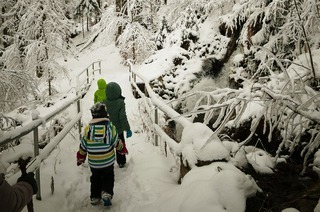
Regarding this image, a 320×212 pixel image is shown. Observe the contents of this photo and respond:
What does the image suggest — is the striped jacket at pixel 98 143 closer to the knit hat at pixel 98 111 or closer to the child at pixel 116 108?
the knit hat at pixel 98 111

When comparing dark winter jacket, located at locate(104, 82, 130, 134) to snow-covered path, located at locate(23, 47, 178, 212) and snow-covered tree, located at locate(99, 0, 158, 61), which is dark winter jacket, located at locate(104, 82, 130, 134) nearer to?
snow-covered path, located at locate(23, 47, 178, 212)

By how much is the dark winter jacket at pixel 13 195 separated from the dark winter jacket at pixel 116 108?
10.7ft

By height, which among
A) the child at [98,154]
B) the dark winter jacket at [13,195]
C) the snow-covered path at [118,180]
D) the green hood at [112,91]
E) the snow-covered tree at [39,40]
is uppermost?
the snow-covered tree at [39,40]

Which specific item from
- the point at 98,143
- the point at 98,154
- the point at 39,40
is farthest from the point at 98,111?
the point at 39,40

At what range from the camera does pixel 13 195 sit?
1.76 m

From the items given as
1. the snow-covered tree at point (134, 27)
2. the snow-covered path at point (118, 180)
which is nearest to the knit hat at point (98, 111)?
the snow-covered path at point (118, 180)

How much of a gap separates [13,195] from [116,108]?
356 cm

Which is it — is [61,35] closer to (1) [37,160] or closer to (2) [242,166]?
(1) [37,160]

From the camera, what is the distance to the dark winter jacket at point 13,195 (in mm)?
1661

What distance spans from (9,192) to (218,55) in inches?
445

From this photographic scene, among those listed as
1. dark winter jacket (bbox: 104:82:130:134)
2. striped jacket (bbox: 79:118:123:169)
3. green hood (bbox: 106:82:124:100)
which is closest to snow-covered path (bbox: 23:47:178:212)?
striped jacket (bbox: 79:118:123:169)

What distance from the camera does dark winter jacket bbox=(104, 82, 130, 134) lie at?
5.19 m

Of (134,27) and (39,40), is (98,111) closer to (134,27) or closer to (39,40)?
(39,40)

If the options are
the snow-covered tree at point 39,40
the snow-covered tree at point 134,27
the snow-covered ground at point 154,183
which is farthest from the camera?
the snow-covered tree at point 134,27
